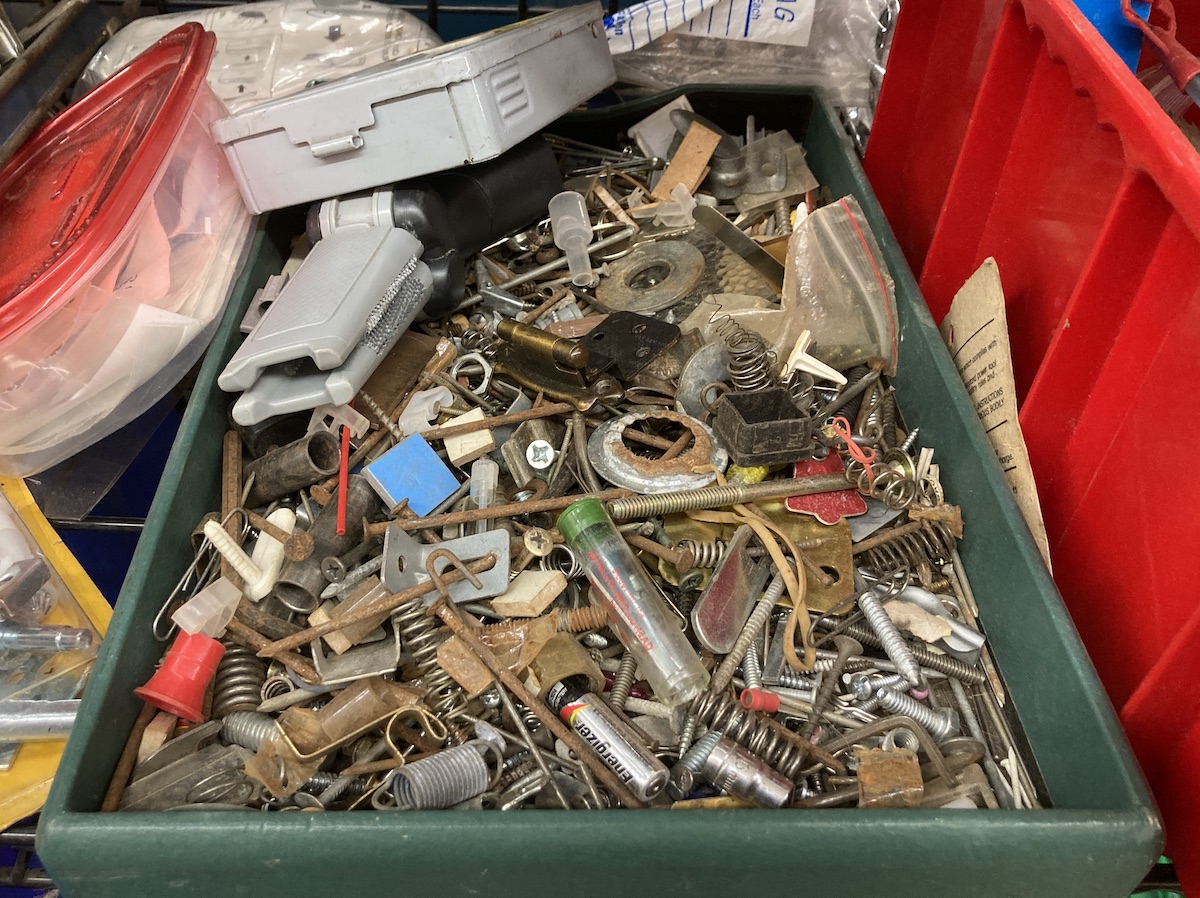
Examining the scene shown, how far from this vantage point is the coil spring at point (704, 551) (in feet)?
3.99

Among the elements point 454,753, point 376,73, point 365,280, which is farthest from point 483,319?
point 454,753

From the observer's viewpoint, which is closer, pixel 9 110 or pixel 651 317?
pixel 651 317

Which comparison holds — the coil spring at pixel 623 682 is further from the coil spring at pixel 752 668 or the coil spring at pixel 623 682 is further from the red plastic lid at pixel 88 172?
the red plastic lid at pixel 88 172

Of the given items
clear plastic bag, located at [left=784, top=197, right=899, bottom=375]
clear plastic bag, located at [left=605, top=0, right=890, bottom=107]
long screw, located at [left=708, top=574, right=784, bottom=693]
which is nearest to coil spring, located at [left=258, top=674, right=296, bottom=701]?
long screw, located at [left=708, top=574, right=784, bottom=693]

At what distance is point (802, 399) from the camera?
1.42 metres

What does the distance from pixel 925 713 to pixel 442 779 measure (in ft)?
2.05

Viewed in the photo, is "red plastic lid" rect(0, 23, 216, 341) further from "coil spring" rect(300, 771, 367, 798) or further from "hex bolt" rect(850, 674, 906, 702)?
"hex bolt" rect(850, 674, 906, 702)

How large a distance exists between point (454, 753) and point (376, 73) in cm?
117

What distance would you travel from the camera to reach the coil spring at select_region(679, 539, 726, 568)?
122 centimetres

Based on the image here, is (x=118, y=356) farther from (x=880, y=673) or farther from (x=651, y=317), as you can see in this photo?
(x=880, y=673)

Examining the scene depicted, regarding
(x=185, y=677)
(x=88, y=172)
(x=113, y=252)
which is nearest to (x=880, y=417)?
(x=185, y=677)

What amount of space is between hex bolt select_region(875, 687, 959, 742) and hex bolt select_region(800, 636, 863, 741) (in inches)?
2.5

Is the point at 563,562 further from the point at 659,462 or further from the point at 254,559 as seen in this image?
the point at 254,559

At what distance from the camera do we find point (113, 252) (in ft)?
4.42
